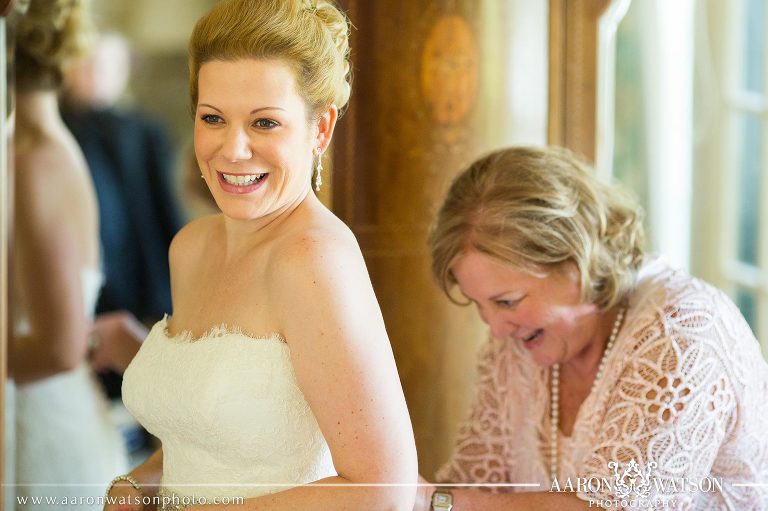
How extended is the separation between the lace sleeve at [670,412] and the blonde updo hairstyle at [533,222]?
0.37ft

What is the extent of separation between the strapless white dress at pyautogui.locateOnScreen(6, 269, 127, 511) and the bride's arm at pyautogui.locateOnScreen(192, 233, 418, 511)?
1.73 ft

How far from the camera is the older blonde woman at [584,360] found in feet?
3.50

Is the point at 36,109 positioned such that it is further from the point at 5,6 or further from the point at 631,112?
the point at 631,112

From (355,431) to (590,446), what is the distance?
1.38ft

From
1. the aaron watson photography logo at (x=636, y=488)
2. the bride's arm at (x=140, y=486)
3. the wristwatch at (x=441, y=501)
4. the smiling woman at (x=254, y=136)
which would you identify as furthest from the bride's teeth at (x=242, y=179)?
the aaron watson photography logo at (x=636, y=488)

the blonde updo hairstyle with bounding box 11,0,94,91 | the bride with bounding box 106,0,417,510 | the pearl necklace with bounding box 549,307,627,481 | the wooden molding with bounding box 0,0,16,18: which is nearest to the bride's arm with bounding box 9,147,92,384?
the blonde updo hairstyle with bounding box 11,0,94,91

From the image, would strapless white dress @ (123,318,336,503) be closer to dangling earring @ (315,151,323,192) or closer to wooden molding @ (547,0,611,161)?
dangling earring @ (315,151,323,192)

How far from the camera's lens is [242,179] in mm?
883

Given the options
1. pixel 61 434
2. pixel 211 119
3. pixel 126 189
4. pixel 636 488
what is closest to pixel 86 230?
pixel 126 189

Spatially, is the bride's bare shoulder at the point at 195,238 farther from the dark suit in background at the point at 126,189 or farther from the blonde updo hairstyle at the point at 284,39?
the dark suit in background at the point at 126,189

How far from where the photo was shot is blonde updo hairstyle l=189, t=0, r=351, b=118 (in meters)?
0.85

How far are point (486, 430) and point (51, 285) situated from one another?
0.69 meters

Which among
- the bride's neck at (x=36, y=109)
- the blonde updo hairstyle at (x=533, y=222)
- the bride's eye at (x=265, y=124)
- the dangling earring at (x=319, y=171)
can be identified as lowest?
the blonde updo hairstyle at (x=533, y=222)

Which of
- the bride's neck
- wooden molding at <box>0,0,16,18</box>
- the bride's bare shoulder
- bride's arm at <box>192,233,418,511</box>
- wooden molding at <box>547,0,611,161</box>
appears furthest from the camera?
the bride's neck
